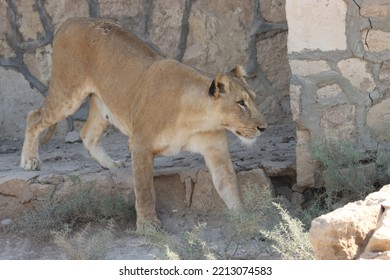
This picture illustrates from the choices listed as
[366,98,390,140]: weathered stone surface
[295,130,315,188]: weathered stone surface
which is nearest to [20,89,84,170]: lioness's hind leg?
[295,130,315,188]: weathered stone surface

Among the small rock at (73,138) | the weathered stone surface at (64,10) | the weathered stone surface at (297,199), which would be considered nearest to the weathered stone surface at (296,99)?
the weathered stone surface at (297,199)

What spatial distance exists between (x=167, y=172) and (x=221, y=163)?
69 cm

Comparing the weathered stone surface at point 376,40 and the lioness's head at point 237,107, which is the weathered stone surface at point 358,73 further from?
Result: the lioness's head at point 237,107

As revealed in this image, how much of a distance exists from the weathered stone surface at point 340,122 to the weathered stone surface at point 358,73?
0.57ft

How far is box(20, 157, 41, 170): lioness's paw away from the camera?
27.6 feet

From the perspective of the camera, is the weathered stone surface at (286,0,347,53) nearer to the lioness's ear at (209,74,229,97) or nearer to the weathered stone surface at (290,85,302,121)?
the weathered stone surface at (290,85,302,121)

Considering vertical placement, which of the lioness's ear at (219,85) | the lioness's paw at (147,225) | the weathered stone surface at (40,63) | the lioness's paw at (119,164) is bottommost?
the lioness's paw at (147,225)

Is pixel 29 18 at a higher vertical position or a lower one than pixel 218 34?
higher

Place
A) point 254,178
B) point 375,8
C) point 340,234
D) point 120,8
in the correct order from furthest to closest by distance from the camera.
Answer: point 120,8, point 254,178, point 375,8, point 340,234

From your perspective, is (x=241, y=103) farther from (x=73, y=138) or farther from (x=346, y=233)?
(x=73, y=138)

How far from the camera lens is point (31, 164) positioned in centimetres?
843

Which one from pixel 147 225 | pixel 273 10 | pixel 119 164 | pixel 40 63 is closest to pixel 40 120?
pixel 119 164

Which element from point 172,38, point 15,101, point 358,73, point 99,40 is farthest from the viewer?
point 15,101

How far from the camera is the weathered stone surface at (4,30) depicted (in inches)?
381
